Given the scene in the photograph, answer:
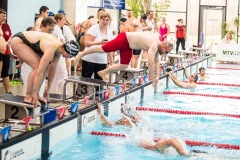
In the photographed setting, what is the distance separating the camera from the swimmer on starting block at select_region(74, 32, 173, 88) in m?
7.54

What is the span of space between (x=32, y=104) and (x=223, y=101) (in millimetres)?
5221

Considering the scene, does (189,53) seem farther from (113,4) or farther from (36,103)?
(36,103)

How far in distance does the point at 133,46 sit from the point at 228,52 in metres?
11.1

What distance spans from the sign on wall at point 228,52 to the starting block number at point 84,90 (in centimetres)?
1114

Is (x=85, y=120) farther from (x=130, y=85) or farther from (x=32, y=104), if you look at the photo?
(x=130, y=85)

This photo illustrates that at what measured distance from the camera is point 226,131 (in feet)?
24.3

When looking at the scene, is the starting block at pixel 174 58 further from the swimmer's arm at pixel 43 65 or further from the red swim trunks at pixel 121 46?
the swimmer's arm at pixel 43 65

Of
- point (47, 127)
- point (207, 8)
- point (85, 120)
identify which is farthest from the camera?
point (207, 8)

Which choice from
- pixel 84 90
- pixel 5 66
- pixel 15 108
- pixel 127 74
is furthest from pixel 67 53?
pixel 127 74

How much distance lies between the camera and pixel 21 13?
12.0m

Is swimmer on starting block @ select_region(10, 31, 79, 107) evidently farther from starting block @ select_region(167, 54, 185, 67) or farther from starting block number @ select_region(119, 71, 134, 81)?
starting block @ select_region(167, 54, 185, 67)

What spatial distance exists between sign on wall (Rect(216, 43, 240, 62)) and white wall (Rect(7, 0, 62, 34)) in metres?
7.72

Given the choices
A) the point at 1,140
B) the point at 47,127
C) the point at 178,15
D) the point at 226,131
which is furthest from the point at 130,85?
the point at 178,15

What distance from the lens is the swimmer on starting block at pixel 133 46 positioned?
297 inches
